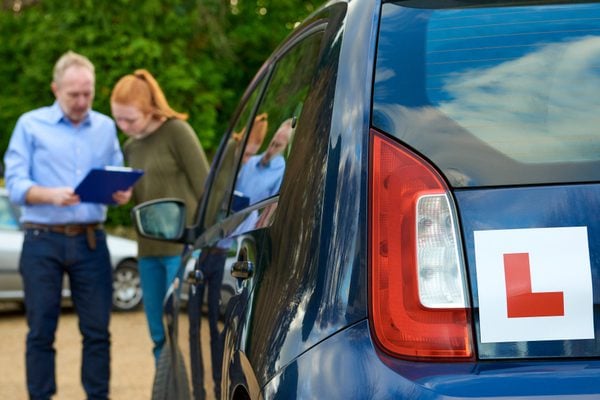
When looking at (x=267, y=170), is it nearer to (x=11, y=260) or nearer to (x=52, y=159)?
(x=52, y=159)

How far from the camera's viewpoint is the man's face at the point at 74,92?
7129 mm

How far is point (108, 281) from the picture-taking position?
7199mm

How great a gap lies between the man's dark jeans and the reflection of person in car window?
10.6 ft

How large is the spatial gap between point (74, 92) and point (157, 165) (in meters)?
0.61

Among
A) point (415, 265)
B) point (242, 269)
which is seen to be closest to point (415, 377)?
point (415, 265)

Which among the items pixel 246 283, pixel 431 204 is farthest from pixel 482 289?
pixel 246 283

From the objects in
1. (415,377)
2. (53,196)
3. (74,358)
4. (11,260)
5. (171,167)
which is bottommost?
(74,358)

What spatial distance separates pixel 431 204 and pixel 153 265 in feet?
16.2

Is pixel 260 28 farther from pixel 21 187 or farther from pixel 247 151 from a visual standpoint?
pixel 247 151

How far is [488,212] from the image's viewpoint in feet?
7.96

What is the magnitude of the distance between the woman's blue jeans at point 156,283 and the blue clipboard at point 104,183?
586mm

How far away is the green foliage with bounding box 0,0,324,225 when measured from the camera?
75.5ft

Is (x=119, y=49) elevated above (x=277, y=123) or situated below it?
above

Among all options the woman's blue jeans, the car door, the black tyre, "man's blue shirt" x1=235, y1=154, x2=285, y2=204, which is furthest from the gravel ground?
"man's blue shirt" x1=235, y1=154, x2=285, y2=204
